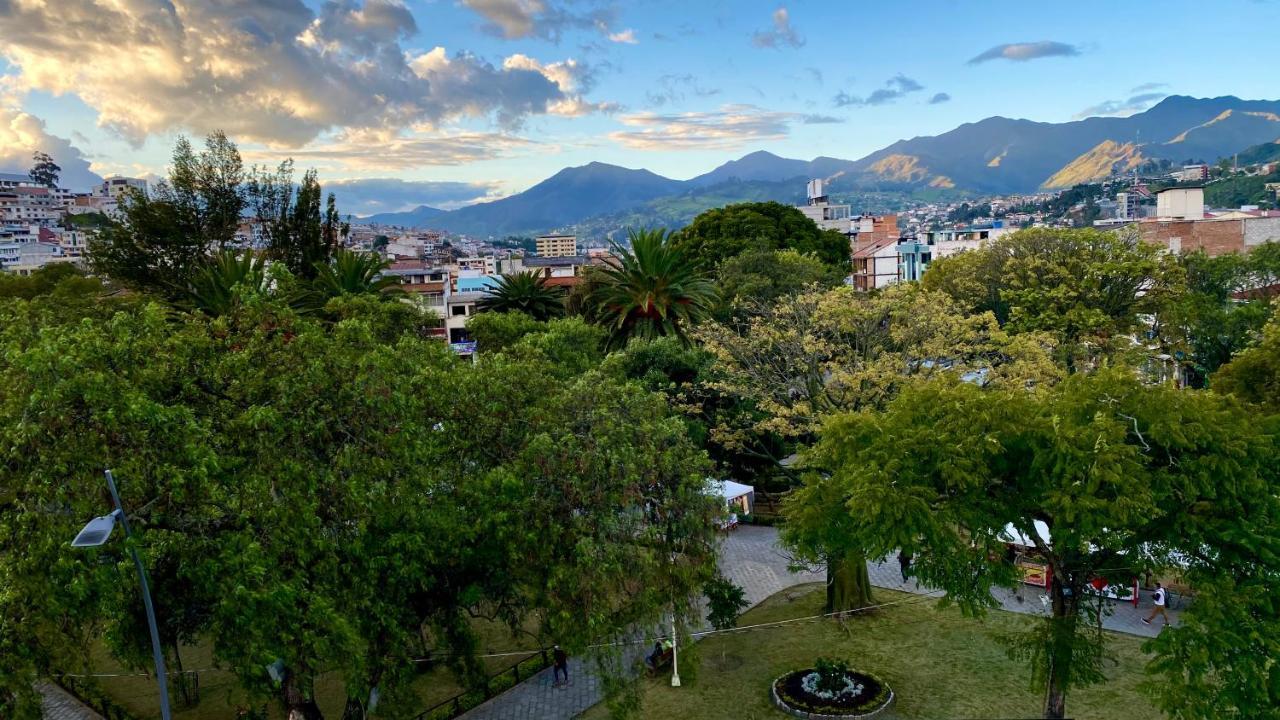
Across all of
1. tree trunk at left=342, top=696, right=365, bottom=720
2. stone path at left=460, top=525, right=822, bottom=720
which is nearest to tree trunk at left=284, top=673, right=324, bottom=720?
tree trunk at left=342, top=696, right=365, bottom=720

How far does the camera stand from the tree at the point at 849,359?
21.4m

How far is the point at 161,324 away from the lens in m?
13.5

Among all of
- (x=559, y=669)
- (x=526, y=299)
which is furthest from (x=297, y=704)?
(x=526, y=299)

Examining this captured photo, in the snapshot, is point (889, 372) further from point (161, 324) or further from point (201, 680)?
point (201, 680)

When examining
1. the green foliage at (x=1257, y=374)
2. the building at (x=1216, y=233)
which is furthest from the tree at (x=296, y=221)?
the building at (x=1216, y=233)

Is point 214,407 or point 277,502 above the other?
point 214,407

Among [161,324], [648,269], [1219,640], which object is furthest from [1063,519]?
[648,269]

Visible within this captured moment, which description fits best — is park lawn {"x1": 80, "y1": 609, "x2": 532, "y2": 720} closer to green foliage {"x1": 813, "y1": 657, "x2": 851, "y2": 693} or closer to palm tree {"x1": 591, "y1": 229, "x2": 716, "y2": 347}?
green foliage {"x1": 813, "y1": 657, "x2": 851, "y2": 693}

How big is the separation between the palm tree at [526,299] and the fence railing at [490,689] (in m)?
28.4

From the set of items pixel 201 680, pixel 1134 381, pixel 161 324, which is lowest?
pixel 201 680

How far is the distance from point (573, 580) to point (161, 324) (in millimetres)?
7928

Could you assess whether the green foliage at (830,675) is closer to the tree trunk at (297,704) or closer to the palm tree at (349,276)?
the tree trunk at (297,704)

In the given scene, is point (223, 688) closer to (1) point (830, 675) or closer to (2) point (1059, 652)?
(1) point (830, 675)

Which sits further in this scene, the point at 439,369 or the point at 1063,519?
the point at 439,369
